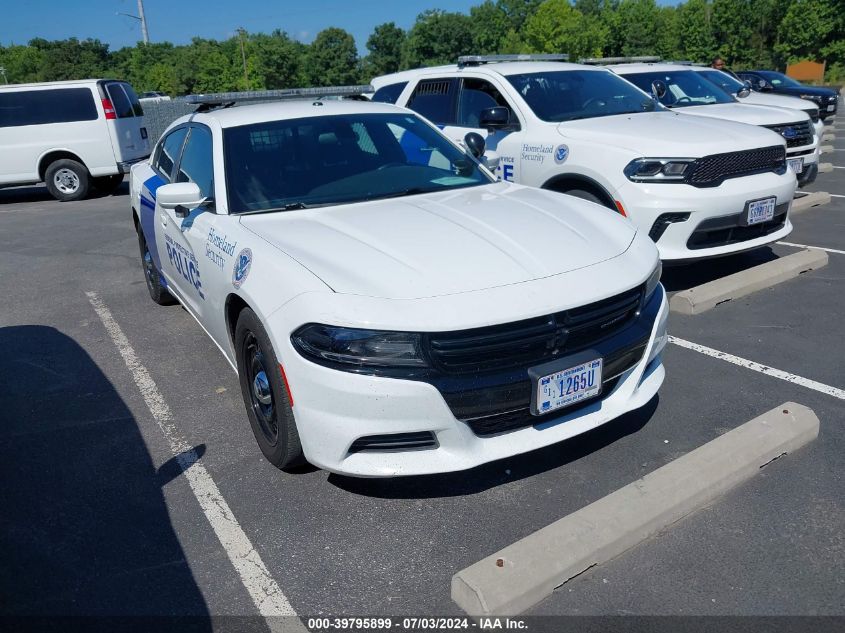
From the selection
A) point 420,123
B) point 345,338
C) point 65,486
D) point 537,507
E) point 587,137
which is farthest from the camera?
point 587,137

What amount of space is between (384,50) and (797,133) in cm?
13536

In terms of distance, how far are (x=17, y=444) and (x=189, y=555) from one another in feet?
5.44

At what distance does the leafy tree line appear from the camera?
56.5m

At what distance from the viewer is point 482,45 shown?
393 feet

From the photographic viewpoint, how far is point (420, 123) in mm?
4816

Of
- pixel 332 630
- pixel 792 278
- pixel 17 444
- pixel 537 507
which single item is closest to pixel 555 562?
pixel 537 507

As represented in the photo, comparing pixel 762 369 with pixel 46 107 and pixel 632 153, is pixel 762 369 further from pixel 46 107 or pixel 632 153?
pixel 46 107

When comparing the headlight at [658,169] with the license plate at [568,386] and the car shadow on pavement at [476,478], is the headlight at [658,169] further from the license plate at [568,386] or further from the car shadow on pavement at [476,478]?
the license plate at [568,386]

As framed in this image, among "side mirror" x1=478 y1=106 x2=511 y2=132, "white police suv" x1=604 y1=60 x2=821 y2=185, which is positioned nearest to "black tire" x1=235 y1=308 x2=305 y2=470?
"side mirror" x1=478 y1=106 x2=511 y2=132

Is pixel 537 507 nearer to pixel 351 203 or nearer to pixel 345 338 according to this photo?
pixel 345 338

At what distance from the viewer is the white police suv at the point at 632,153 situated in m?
5.28

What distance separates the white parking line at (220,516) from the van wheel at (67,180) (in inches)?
399

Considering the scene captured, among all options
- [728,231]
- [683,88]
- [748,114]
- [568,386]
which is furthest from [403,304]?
[683,88]

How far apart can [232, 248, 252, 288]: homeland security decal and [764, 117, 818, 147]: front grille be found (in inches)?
271
